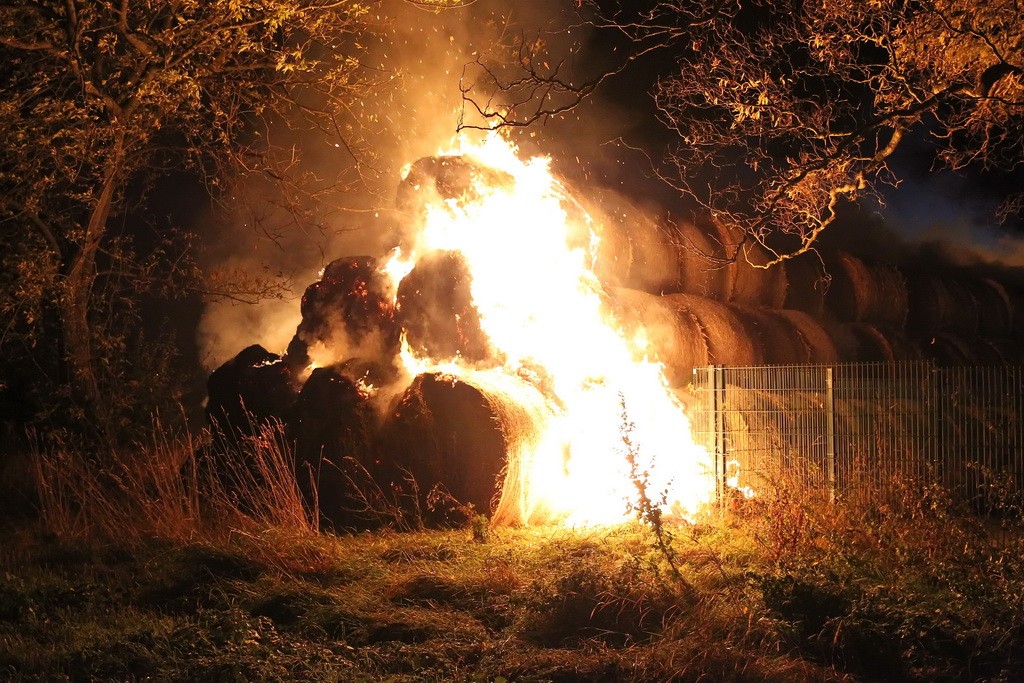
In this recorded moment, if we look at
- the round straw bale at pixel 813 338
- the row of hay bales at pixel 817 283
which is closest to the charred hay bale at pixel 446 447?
the row of hay bales at pixel 817 283

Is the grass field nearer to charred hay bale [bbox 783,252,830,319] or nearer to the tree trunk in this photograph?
the tree trunk

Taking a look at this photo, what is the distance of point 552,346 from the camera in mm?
12984

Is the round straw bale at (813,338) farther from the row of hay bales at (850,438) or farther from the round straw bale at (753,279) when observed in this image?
the row of hay bales at (850,438)

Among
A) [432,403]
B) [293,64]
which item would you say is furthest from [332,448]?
[293,64]

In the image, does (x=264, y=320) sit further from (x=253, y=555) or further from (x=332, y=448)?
(x=253, y=555)

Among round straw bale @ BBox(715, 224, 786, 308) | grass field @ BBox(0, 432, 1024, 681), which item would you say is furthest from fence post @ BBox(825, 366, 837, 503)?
round straw bale @ BBox(715, 224, 786, 308)

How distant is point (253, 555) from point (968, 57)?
8.77 m

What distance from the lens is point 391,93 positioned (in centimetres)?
1445

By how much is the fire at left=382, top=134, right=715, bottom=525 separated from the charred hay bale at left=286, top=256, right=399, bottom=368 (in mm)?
273

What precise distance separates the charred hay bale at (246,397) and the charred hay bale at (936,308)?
34.9ft

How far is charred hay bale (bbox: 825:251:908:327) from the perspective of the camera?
1627 centimetres

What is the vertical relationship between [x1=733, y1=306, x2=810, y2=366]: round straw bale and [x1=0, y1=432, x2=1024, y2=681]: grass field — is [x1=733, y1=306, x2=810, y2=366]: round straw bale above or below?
above

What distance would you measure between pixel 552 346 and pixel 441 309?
1640 mm

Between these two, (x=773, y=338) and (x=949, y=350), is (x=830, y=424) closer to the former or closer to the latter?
(x=773, y=338)
